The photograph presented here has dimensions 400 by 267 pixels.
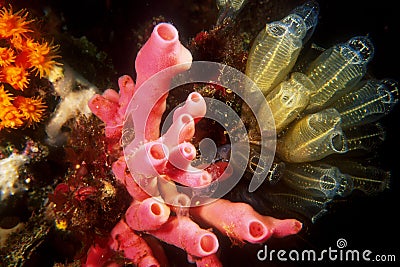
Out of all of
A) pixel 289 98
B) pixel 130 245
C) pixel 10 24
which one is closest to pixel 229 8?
pixel 289 98

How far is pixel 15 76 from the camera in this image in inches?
96.7

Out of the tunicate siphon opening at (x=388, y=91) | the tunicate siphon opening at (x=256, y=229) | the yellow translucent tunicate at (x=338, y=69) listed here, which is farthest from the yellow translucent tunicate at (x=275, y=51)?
the tunicate siphon opening at (x=256, y=229)

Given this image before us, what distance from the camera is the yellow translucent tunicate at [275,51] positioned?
2477 mm

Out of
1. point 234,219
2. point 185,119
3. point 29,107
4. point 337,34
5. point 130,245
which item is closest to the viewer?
point 185,119

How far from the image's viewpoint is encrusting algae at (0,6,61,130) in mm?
2412

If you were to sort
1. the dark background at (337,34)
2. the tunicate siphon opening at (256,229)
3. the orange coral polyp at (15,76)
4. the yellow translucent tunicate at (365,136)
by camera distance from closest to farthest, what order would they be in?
the tunicate siphon opening at (256,229), the orange coral polyp at (15,76), the yellow translucent tunicate at (365,136), the dark background at (337,34)

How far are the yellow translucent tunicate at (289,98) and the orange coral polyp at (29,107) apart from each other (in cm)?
190

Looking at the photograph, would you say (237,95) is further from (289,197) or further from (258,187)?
(289,197)

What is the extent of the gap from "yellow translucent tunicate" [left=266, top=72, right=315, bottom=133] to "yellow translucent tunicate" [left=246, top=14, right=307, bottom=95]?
0.35 ft

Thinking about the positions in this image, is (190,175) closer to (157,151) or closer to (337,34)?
(157,151)

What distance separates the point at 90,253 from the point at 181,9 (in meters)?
2.83

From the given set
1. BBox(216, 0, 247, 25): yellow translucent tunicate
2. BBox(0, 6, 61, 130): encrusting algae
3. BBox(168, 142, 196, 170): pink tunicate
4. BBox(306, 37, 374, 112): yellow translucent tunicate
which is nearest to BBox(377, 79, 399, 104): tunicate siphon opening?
BBox(306, 37, 374, 112): yellow translucent tunicate

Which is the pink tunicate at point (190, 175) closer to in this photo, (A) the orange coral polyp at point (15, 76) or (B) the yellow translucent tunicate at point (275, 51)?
(B) the yellow translucent tunicate at point (275, 51)

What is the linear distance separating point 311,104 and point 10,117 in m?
2.43
